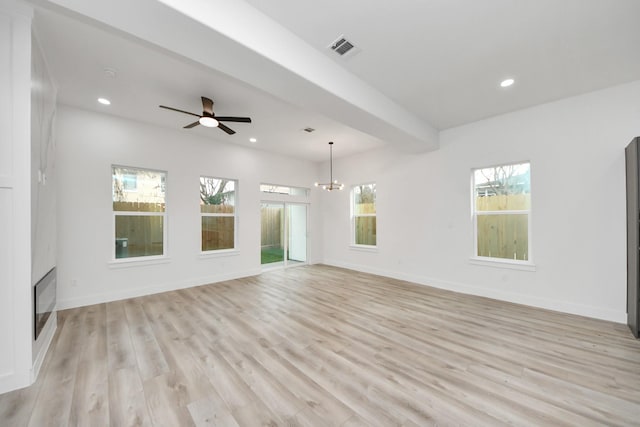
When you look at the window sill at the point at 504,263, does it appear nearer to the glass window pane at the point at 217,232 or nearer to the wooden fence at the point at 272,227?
the wooden fence at the point at 272,227

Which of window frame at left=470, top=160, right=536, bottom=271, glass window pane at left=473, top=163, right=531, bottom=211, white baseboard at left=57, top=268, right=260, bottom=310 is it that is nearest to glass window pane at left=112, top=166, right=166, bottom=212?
white baseboard at left=57, top=268, right=260, bottom=310

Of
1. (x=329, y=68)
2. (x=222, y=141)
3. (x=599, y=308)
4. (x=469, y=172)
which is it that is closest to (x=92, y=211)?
(x=222, y=141)

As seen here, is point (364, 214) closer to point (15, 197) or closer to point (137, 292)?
point (137, 292)

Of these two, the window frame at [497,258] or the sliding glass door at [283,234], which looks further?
the sliding glass door at [283,234]

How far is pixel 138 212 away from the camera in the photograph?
471 cm

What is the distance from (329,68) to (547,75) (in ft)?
9.16

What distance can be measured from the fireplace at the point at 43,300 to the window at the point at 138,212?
1.43m

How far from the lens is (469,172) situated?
15.3ft

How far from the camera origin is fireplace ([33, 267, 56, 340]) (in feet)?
7.61

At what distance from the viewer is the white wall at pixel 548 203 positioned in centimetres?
337

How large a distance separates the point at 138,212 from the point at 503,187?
6.78m

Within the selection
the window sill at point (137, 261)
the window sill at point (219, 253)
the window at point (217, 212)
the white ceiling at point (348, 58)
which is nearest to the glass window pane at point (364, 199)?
the white ceiling at point (348, 58)

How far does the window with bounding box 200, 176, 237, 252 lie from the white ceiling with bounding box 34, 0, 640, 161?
194cm

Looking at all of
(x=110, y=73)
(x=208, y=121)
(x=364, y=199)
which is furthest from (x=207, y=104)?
(x=364, y=199)
